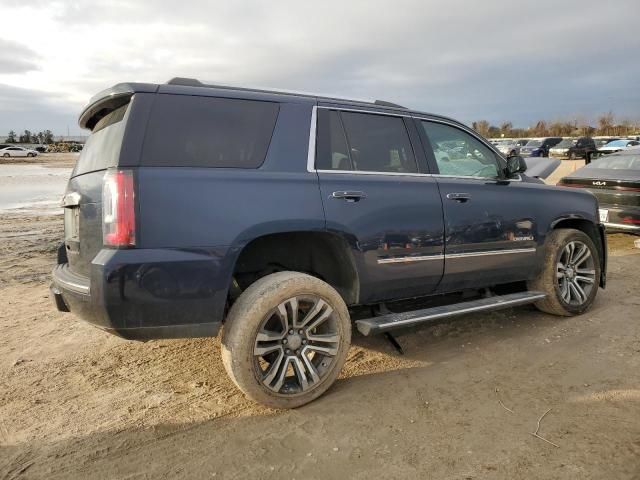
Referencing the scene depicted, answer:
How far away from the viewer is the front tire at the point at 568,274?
15.2 ft

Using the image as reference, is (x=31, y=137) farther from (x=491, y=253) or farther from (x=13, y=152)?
(x=491, y=253)

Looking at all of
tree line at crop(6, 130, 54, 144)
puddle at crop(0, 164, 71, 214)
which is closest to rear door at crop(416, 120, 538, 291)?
puddle at crop(0, 164, 71, 214)

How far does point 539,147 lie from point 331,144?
127ft

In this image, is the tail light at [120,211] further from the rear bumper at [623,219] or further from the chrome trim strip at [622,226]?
the rear bumper at [623,219]

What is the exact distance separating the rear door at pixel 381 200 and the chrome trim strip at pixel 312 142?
1.0 inches

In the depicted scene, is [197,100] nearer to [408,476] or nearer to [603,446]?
[408,476]

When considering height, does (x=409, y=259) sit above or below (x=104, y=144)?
below

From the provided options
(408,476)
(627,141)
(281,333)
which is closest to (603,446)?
(408,476)

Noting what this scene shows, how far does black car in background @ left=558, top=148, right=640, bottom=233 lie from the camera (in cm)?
748

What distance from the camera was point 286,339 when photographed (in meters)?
3.16

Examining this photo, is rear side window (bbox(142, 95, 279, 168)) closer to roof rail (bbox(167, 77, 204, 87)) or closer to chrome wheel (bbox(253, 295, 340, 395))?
roof rail (bbox(167, 77, 204, 87))

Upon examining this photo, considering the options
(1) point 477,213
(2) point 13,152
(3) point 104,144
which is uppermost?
(2) point 13,152

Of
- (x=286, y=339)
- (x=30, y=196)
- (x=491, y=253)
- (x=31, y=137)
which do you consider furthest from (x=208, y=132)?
(x=31, y=137)

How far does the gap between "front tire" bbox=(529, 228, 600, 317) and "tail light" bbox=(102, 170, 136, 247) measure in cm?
368
